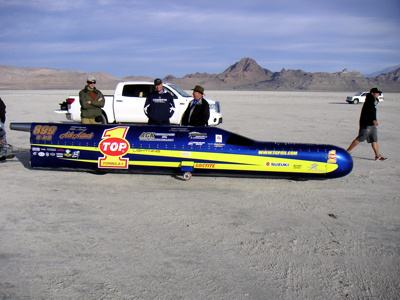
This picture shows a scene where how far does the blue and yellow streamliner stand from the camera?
22.8ft

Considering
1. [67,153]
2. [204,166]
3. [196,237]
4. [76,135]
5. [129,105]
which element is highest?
[129,105]

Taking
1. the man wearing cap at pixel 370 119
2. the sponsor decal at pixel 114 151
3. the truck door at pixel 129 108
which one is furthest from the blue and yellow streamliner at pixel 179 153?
the truck door at pixel 129 108

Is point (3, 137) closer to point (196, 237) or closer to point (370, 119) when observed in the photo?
point (196, 237)

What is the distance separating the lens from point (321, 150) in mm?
7016

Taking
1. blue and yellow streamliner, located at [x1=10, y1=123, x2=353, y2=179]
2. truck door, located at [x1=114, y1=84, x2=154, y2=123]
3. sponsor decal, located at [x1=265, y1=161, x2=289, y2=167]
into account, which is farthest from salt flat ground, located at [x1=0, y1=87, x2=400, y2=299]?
truck door, located at [x1=114, y1=84, x2=154, y2=123]

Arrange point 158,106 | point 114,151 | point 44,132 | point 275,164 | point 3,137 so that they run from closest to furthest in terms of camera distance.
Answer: point 275,164 → point 114,151 → point 44,132 → point 158,106 → point 3,137

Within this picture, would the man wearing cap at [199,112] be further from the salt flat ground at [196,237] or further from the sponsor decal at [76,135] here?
the sponsor decal at [76,135]

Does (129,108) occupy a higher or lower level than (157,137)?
higher

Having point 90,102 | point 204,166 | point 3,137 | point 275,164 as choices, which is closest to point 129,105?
point 90,102

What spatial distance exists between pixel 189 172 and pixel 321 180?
8.75ft

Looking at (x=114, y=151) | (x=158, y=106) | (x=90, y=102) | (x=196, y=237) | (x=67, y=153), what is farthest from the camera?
(x=90, y=102)

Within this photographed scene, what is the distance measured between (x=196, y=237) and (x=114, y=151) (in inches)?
122

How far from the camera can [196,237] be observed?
4.74 m

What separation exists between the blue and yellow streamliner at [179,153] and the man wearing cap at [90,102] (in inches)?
44.5
